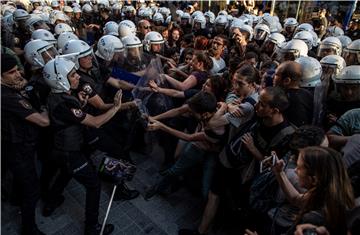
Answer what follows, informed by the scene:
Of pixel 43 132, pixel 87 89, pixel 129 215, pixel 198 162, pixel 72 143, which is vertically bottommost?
pixel 129 215

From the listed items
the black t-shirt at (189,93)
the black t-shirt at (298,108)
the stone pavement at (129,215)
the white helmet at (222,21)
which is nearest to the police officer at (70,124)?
the stone pavement at (129,215)

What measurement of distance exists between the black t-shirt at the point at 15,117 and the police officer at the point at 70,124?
23 centimetres

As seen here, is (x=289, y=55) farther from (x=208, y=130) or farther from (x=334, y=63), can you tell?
(x=208, y=130)

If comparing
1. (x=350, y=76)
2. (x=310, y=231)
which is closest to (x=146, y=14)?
(x=350, y=76)

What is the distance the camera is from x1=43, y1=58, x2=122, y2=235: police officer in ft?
9.33

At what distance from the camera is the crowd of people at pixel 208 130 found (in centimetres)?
212

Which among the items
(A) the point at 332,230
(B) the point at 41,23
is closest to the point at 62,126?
A: (A) the point at 332,230

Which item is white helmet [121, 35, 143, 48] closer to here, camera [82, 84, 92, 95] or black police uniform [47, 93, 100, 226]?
camera [82, 84, 92, 95]

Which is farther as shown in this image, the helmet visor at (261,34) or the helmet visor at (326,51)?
the helmet visor at (261,34)

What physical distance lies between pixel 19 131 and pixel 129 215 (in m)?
1.71

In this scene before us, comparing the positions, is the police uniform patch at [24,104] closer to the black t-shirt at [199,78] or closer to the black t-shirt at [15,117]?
the black t-shirt at [15,117]

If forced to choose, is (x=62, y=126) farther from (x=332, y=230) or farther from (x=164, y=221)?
(x=332, y=230)

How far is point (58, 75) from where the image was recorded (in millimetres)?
2852

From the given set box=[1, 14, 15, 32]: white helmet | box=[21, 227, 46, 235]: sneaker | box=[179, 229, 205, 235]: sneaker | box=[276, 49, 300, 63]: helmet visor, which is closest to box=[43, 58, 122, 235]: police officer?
box=[21, 227, 46, 235]: sneaker
